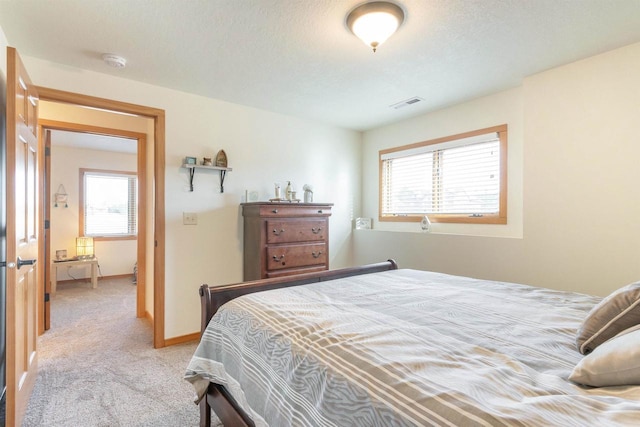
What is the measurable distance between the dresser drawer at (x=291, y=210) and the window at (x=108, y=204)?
4.44 m

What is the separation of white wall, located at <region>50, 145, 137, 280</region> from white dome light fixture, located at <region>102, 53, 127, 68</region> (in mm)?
3380

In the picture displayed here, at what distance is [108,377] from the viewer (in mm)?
2350

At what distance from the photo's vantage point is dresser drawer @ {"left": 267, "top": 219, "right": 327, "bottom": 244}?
3111mm

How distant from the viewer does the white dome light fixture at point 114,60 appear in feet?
7.66

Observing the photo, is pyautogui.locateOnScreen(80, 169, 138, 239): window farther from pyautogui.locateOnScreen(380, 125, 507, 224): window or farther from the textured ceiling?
pyautogui.locateOnScreen(380, 125, 507, 224): window

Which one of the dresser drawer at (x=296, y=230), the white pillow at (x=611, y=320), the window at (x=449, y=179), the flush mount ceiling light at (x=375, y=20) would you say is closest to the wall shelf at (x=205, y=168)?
the dresser drawer at (x=296, y=230)

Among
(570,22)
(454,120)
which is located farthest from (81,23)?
(454,120)

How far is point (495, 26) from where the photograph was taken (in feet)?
6.44

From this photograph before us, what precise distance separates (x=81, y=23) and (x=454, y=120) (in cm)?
334

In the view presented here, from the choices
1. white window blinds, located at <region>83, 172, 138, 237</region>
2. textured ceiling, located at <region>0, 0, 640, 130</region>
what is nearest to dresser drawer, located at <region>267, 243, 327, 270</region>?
textured ceiling, located at <region>0, 0, 640, 130</region>

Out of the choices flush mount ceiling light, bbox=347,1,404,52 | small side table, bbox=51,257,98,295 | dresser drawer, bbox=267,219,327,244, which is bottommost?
small side table, bbox=51,257,98,295

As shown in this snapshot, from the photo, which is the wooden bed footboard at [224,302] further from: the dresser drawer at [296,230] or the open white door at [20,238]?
the dresser drawer at [296,230]

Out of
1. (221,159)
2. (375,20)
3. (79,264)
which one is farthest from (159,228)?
(79,264)

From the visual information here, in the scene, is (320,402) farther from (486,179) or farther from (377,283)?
(486,179)
